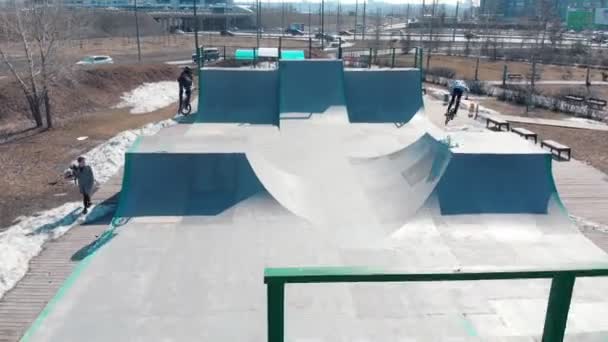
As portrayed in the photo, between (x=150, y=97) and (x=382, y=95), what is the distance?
44.2 ft

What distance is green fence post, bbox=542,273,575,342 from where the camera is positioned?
134 inches

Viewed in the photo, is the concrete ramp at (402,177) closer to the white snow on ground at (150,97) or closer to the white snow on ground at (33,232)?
the white snow on ground at (33,232)

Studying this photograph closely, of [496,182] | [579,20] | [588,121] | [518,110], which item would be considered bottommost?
[588,121]

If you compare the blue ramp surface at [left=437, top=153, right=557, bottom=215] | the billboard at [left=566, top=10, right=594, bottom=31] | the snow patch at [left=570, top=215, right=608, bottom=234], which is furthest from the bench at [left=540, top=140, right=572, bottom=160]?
the billboard at [left=566, top=10, right=594, bottom=31]

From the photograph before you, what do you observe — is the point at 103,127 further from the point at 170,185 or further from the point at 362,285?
the point at 362,285

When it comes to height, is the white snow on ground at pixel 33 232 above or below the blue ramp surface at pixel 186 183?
below

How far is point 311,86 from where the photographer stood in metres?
18.4

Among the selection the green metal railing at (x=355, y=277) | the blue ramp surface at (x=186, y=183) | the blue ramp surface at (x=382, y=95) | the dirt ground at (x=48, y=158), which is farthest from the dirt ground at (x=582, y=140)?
the dirt ground at (x=48, y=158)

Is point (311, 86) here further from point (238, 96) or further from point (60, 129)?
point (60, 129)

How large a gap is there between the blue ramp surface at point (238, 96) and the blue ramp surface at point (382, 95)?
2.89 m

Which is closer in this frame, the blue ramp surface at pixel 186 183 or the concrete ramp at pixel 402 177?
the blue ramp surface at pixel 186 183

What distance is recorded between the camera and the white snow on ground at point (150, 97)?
80.4ft

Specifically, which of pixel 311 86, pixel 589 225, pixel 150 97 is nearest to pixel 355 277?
pixel 589 225

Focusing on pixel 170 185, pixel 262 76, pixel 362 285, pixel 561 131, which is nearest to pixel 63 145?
pixel 262 76
